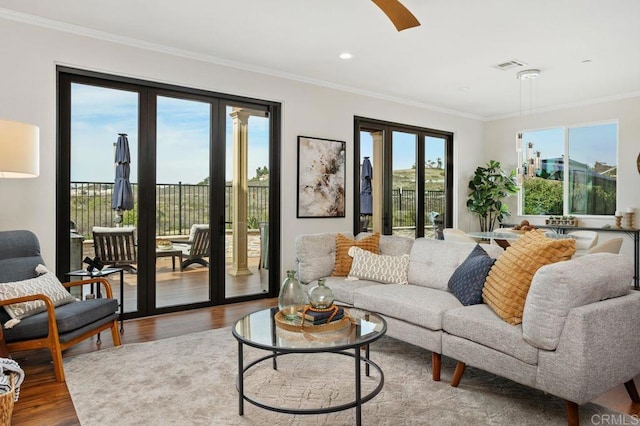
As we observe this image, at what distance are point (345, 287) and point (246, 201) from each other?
6.76ft

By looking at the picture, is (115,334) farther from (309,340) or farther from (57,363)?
(309,340)

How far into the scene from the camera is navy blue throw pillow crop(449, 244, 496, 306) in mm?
2994

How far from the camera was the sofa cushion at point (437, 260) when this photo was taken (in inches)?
139

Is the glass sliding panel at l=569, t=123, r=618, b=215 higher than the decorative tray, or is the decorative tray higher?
the glass sliding panel at l=569, t=123, r=618, b=215

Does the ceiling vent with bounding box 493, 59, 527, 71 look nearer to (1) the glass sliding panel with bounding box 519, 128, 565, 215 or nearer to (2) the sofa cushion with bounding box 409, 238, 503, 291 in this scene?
(1) the glass sliding panel with bounding box 519, 128, 565, 215

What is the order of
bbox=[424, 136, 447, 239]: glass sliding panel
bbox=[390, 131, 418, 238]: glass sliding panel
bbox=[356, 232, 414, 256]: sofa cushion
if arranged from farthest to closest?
bbox=[424, 136, 447, 239]: glass sliding panel → bbox=[390, 131, 418, 238]: glass sliding panel → bbox=[356, 232, 414, 256]: sofa cushion

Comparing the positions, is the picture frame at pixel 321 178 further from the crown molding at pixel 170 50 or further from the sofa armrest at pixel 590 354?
the sofa armrest at pixel 590 354

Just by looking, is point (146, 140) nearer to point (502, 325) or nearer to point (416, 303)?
point (416, 303)

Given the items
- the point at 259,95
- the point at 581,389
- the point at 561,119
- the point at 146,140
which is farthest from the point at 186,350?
the point at 561,119

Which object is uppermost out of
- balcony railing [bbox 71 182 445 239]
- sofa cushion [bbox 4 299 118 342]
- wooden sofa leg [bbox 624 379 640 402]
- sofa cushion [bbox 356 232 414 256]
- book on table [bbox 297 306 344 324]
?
balcony railing [bbox 71 182 445 239]

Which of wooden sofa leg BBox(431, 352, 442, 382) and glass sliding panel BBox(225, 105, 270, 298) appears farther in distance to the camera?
glass sliding panel BBox(225, 105, 270, 298)

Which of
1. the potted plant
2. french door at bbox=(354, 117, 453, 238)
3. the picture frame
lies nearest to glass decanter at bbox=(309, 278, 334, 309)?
the picture frame

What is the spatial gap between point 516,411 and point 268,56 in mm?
4080

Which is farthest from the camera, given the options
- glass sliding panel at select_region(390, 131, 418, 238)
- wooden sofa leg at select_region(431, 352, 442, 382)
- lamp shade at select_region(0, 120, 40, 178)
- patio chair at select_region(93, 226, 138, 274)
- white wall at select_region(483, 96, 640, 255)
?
glass sliding panel at select_region(390, 131, 418, 238)
